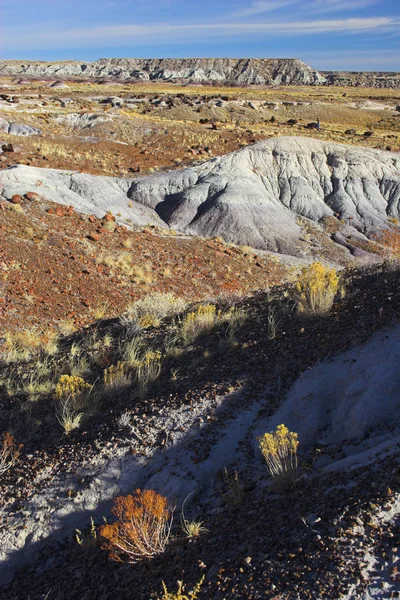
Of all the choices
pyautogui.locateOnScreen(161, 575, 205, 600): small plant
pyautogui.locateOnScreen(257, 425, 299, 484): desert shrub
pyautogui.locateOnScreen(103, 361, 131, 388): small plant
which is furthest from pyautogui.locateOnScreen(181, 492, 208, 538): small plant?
pyautogui.locateOnScreen(103, 361, 131, 388): small plant

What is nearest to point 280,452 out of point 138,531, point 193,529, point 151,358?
point 193,529

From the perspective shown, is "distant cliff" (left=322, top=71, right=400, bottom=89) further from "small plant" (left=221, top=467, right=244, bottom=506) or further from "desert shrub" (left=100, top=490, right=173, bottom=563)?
"desert shrub" (left=100, top=490, right=173, bottom=563)

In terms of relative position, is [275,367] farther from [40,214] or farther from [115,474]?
[40,214]

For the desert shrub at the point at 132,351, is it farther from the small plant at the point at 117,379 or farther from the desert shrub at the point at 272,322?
the desert shrub at the point at 272,322

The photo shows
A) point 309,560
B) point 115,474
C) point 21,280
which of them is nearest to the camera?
point 309,560

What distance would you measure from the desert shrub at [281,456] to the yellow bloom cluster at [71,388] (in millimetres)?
3028

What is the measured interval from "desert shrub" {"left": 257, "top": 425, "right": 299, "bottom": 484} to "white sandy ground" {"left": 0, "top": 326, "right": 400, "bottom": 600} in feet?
1.12

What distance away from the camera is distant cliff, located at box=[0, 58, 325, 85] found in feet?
379

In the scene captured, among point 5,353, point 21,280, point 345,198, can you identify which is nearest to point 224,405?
point 5,353

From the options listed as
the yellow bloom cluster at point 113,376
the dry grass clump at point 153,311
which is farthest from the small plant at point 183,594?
the dry grass clump at point 153,311

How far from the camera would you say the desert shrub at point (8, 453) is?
17.9 feet

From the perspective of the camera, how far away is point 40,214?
18.0 meters

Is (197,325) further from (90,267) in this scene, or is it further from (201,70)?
(201,70)

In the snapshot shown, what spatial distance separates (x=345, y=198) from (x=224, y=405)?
22594 millimetres
